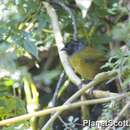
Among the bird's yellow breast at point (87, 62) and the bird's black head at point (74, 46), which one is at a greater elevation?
the bird's black head at point (74, 46)

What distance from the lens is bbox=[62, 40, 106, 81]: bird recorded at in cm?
341

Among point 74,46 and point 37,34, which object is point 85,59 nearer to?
point 74,46

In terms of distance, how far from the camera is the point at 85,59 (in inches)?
144

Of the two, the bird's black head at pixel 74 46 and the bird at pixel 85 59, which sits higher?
the bird's black head at pixel 74 46

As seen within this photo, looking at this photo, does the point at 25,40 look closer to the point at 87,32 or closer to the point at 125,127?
the point at 87,32

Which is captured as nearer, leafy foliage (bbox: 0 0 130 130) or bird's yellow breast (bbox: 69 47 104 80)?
leafy foliage (bbox: 0 0 130 130)

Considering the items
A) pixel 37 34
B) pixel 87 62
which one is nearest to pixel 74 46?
pixel 87 62

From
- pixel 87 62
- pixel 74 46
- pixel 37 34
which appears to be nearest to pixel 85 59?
pixel 87 62

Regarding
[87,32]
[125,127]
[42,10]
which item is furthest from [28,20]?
[125,127]

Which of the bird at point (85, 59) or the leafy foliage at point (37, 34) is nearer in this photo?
the leafy foliage at point (37, 34)

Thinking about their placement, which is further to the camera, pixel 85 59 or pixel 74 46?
pixel 85 59

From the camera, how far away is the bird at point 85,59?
134 inches

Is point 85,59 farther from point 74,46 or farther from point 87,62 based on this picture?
point 74,46

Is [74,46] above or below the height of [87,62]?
above
